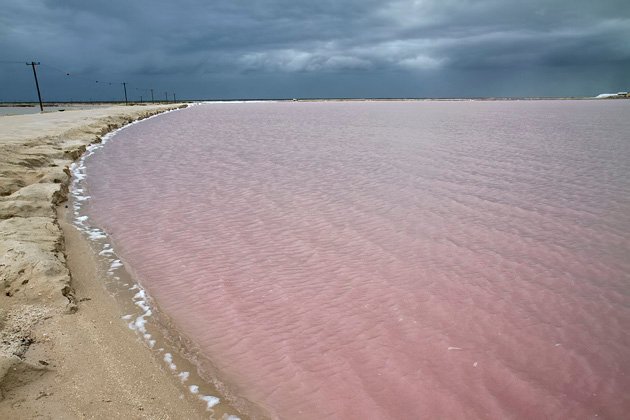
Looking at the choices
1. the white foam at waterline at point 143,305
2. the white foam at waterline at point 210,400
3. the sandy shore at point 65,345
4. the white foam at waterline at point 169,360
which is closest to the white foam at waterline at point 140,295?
the white foam at waterline at point 143,305

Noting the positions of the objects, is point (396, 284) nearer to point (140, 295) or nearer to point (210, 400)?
point (210, 400)

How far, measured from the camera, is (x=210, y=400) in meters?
3.94

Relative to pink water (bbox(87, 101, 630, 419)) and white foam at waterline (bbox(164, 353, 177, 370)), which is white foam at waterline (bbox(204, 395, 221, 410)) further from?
white foam at waterline (bbox(164, 353, 177, 370))

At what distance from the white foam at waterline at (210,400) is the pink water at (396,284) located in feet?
0.94

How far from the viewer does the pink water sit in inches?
162

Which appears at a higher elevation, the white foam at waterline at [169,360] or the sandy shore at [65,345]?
the sandy shore at [65,345]

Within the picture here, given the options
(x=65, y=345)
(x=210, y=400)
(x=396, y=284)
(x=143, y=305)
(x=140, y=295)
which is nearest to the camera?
(x=210, y=400)

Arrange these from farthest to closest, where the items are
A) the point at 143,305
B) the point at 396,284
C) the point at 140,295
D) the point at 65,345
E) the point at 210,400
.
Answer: the point at 396,284, the point at 140,295, the point at 143,305, the point at 65,345, the point at 210,400

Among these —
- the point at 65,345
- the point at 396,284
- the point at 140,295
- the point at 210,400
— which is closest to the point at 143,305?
the point at 140,295

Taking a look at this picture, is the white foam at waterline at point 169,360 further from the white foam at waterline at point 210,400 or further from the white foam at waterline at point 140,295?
the white foam at waterline at point 140,295

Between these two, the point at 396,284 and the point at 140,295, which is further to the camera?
the point at 396,284

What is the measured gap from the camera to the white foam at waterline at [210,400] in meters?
3.87

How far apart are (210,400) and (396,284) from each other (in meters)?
3.36

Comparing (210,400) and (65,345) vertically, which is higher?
(65,345)
